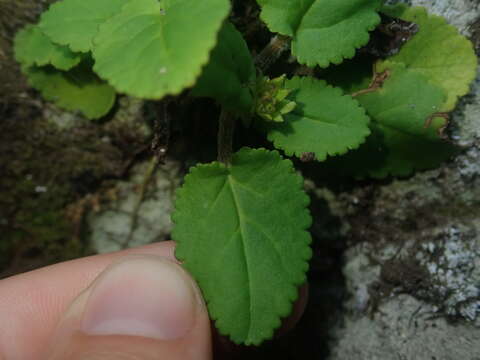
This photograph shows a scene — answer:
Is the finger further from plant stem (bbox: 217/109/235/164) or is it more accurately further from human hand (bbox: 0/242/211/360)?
plant stem (bbox: 217/109/235/164)

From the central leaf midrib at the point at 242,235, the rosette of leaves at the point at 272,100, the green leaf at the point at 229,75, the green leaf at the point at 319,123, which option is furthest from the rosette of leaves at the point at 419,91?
the central leaf midrib at the point at 242,235

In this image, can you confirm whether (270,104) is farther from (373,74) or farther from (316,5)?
(373,74)

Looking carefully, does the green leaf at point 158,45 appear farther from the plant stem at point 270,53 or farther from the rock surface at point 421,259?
the rock surface at point 421,259

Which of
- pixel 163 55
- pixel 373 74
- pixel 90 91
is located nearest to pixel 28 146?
pixel 90 91

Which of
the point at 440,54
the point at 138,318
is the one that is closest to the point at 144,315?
the point at 138,318

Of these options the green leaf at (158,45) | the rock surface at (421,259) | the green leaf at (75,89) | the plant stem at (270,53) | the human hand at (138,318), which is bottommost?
the rock surface at (421,259)

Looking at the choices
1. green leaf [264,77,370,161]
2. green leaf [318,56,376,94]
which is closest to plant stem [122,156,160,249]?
green leaf [264,77,370,161]

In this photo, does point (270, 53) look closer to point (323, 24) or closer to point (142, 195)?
point (323, 24)
